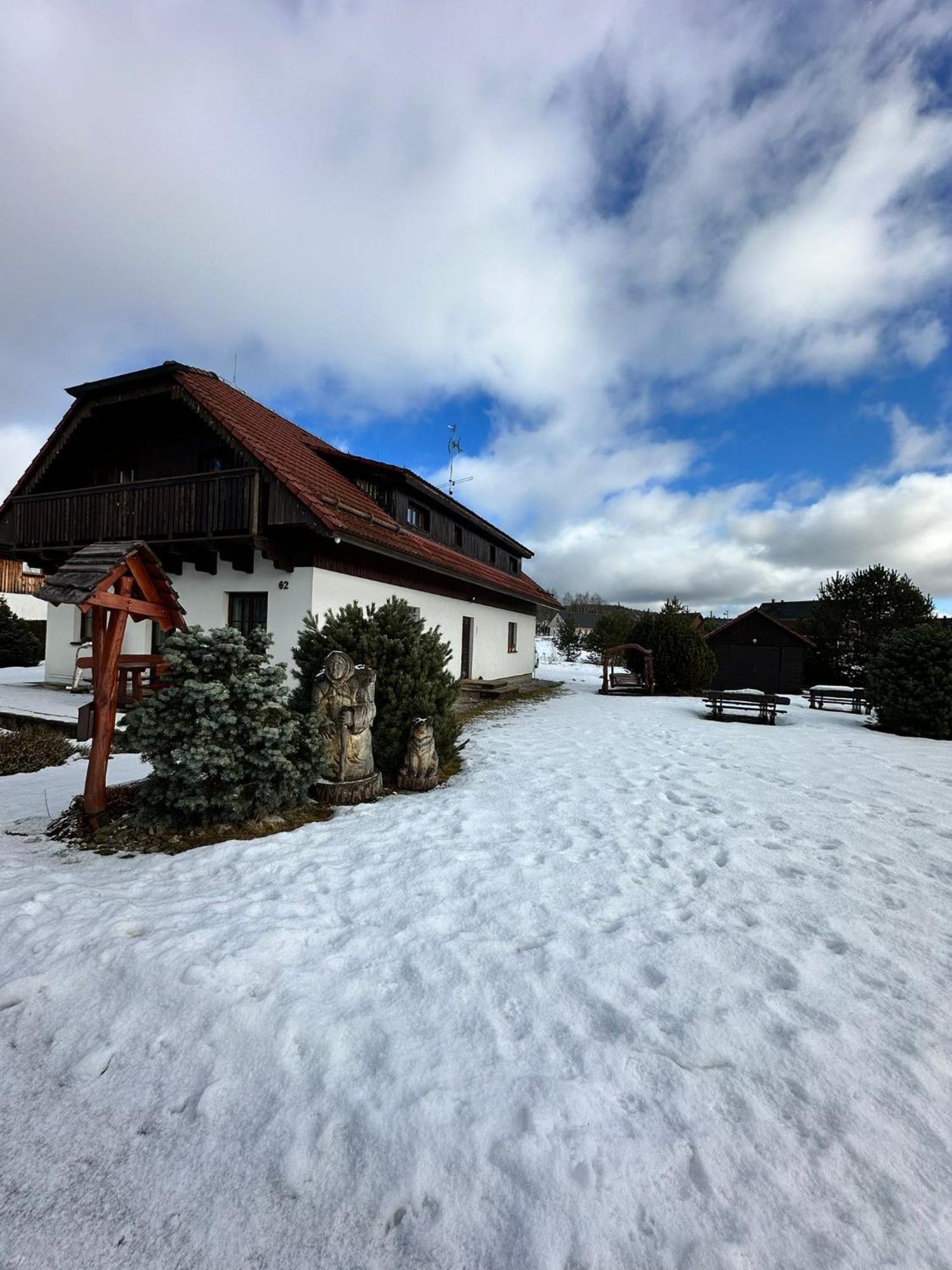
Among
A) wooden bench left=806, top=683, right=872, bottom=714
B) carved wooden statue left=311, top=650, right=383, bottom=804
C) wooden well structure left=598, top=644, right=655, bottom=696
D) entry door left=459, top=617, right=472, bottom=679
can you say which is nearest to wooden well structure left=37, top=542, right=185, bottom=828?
carved wooden statue left=311, top=650, right=383, bottom=804

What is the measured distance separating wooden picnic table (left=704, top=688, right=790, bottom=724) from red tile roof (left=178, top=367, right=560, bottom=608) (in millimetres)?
6705

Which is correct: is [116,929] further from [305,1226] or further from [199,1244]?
[305,1226]

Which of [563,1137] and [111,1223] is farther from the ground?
[563,1137]

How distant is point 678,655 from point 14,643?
2335 centimetres

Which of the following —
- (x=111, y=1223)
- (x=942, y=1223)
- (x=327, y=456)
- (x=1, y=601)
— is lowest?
(x=111, y=1223)

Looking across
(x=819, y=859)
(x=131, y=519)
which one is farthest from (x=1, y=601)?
(x=819, y=859)

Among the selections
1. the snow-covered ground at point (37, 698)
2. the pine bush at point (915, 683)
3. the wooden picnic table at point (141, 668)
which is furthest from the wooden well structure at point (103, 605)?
the pine bush at point (915, 683)

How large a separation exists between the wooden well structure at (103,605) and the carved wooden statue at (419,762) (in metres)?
2.82

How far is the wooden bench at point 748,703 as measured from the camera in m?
11.9

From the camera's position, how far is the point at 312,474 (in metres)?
10.9

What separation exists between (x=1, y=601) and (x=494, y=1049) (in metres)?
24.4

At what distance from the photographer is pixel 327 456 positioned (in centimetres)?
1347

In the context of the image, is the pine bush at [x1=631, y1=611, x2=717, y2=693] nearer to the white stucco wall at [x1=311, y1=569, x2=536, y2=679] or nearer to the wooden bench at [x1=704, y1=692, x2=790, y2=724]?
the white stucco wall at [x1=311, y1=569, x2=536, y2=679]

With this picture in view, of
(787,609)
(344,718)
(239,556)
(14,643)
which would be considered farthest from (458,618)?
(787,609)
